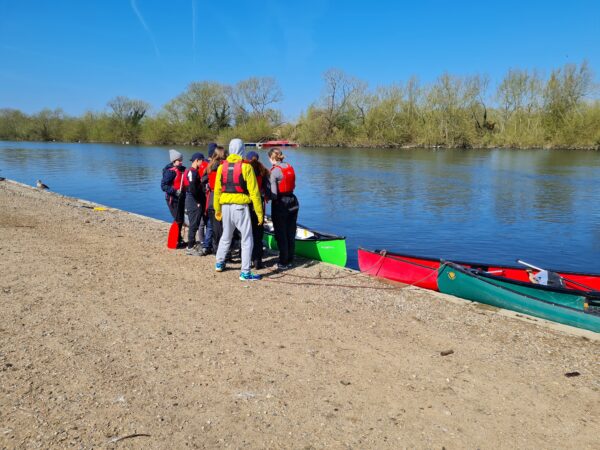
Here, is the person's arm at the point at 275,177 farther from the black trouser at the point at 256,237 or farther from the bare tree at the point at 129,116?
the bare tree at the point at 129,116

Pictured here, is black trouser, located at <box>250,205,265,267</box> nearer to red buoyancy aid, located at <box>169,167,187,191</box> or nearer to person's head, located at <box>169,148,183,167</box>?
red buoyancy aid, located at <box>169,167,187,191</box>

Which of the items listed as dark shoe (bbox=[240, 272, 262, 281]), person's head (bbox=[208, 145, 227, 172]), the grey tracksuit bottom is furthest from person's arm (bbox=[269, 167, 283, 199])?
dark shoe (bbox=[240, 272, 262, 281])

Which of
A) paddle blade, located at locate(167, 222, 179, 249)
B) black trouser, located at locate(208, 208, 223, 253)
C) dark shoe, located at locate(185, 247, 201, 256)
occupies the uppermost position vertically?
black trouser, located at locate(208, 208, 223, 253)

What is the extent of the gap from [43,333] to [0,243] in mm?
4992

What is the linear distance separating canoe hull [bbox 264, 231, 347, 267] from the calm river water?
10.8ft

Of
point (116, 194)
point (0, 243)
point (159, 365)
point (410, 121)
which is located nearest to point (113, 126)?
point (410, 121)

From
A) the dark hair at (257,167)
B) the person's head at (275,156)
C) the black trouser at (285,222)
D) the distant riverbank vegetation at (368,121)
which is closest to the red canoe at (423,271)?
the black trouser at (285,222)

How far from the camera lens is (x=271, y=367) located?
4.41m

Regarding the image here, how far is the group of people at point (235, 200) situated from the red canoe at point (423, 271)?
161 centimetres

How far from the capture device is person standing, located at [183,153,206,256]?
841cm

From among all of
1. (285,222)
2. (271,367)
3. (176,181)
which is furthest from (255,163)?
(271,367)

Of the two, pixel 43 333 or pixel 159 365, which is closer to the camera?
pixel 159 365

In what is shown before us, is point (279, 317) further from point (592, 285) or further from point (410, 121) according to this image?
point (410, 121)

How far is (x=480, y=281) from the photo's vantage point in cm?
682
